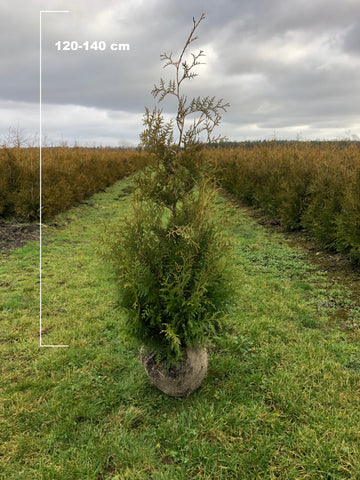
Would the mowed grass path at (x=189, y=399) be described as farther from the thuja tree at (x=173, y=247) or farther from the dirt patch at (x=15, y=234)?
the dirt patch at (x=15, y=234)

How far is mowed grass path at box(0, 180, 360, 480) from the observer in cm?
263

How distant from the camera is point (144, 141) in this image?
9.99 ft

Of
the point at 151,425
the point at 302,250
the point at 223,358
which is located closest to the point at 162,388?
the point at 151,425

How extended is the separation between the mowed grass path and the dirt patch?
350cm

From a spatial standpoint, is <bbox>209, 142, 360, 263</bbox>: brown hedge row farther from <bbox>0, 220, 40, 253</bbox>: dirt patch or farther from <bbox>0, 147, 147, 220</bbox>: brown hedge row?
<bbox>0, 220, 40, 253</bbox>: dirt patch

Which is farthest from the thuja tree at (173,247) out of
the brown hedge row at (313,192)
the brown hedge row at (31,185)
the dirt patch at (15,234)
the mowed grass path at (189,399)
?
the dirt patch at (15,234)

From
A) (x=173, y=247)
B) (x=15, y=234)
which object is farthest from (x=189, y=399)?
(x=15, y=234)

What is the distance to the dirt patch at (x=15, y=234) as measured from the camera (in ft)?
28.8

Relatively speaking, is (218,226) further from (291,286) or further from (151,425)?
(291,286)

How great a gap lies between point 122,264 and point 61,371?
5.49 feet

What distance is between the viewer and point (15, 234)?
9.57m

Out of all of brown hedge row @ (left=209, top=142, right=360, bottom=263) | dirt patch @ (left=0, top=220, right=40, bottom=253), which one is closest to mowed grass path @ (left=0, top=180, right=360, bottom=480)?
brown hedge row @ (left=209, top=142, right=360, bottom=263)

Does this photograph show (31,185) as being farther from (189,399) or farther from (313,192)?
(189,399)

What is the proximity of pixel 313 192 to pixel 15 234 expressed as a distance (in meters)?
8.53
